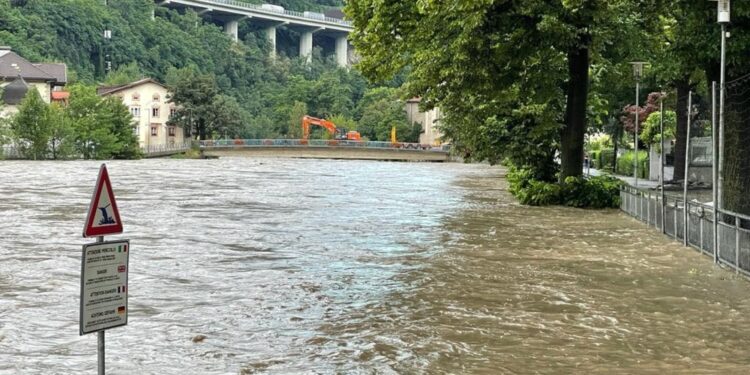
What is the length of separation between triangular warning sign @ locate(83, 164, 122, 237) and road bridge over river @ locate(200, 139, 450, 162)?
9486 cm

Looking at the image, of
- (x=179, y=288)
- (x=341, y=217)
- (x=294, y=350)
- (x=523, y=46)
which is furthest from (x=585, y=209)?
(x=294, y=350)

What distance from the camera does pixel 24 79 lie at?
97.8m

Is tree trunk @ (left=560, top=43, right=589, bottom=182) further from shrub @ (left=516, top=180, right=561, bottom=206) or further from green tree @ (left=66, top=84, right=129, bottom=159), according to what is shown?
green tree @ (left=66, top=84, right=129, bottom=159)

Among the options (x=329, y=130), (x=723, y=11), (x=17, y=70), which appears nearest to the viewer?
(x=723, y=11)

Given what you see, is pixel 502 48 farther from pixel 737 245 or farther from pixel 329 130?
pixel 329 130

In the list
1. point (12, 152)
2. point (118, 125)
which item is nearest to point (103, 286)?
point (12, 152)

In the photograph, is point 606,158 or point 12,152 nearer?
point 606,158

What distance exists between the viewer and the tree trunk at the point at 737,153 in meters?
15.5

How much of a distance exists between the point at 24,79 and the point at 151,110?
19.8m

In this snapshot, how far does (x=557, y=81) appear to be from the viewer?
2850 cm

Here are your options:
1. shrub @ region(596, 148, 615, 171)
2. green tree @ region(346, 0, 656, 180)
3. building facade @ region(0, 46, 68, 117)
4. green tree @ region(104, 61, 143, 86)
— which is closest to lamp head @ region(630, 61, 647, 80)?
green tree @ region(346, 0, 656, 180)

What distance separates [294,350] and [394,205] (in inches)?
883

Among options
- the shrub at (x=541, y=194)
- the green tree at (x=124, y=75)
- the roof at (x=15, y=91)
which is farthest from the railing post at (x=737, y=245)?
the green tree at (x=124, y=75)

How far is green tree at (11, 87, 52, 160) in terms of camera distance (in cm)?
8038
